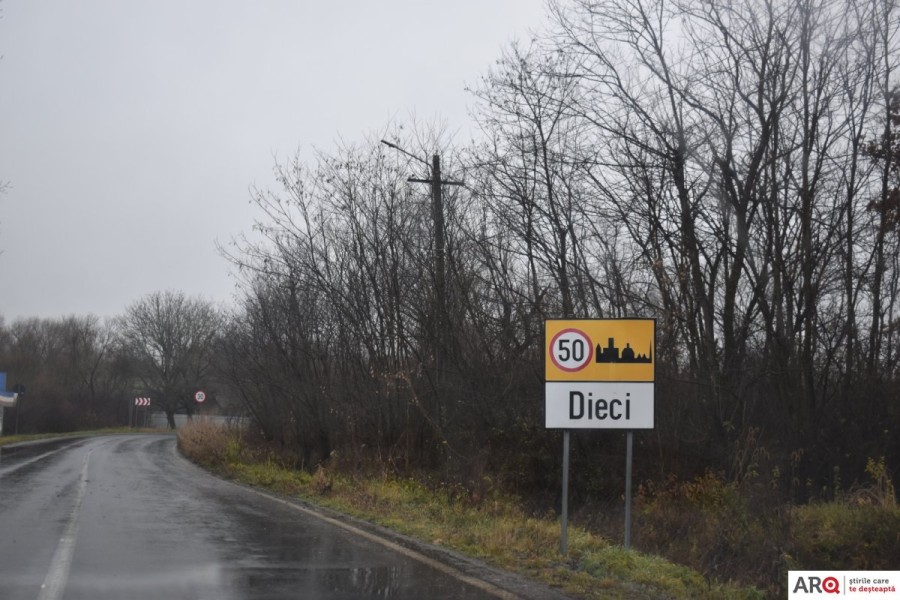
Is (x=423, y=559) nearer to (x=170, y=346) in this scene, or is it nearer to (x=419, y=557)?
(x=419, y=557)

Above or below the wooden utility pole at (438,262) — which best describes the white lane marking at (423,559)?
below

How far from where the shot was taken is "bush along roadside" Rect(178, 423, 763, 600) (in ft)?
29.7

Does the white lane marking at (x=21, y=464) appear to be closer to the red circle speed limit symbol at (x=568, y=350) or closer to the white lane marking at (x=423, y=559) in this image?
the white lane marking at (x=423, y=559)

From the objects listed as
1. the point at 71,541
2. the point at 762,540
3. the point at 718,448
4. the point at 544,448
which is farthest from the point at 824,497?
the point at 71,541

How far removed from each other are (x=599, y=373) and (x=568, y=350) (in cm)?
46

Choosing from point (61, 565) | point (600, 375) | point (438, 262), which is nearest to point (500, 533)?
point (600, 375)

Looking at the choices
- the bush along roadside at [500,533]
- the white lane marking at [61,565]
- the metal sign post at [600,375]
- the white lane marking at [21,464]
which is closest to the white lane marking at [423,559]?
the bush along roadside at [500,533]

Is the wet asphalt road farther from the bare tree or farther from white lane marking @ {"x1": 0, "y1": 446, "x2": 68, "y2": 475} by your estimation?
the bare tree

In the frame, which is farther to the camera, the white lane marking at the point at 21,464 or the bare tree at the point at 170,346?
the bare tree at the point at 170,346

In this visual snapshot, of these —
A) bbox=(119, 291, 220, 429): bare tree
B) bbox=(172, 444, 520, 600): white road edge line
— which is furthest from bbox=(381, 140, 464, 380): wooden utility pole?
bbox=(119, 291, 220, 429): bare tree

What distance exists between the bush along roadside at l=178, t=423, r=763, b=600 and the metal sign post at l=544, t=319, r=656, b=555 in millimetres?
641

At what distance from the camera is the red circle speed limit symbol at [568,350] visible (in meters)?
10.7

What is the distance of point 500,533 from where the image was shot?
460 inches

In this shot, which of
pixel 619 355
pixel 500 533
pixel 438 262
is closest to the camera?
pixel 619 355
